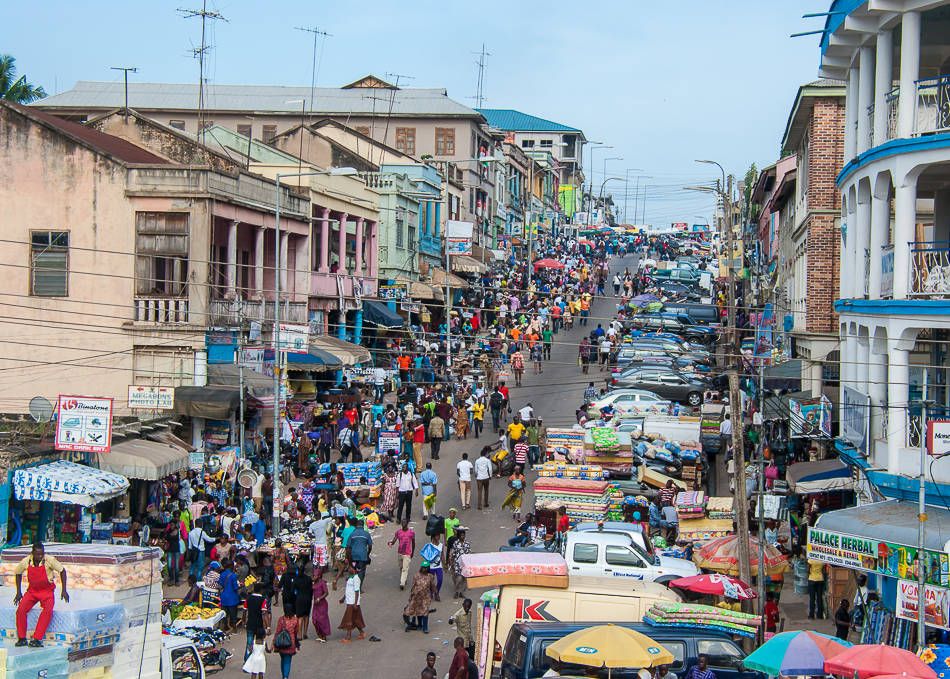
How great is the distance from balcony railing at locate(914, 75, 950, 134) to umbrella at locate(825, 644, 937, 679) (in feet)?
31.8

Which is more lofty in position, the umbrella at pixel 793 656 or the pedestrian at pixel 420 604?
the umbrella at pixel 793 656

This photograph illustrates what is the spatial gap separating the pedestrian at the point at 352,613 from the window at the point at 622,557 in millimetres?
4455

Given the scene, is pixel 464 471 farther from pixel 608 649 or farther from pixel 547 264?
pixel 547 264

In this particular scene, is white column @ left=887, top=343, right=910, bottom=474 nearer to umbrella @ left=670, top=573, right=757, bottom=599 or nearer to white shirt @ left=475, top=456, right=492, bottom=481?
umbrella @ left=670, top=573, right=757, bottom=599

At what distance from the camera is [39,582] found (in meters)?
16.0

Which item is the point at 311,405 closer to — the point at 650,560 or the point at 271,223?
the point at 271,223

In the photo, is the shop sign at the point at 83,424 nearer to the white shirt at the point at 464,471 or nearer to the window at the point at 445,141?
the white shirt at the point at 464,471

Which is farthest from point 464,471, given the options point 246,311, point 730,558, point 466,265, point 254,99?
point 254,99

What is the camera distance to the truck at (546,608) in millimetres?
17828

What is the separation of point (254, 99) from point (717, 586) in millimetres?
64995

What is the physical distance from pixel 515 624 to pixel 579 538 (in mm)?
6272

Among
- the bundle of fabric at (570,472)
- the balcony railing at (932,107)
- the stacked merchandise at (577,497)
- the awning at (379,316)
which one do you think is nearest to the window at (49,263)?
the bundle of fabric at (570,472)

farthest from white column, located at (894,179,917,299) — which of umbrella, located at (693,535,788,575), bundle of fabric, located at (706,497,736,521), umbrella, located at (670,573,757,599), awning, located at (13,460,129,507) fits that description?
awning, located at (13,460,129,507)

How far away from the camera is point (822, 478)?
2734cm
